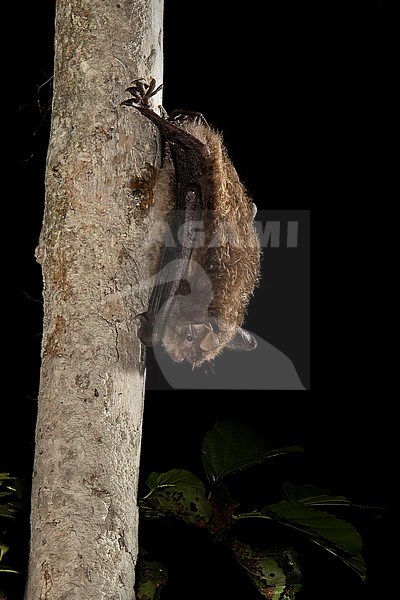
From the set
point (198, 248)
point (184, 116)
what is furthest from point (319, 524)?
point (184, 116)

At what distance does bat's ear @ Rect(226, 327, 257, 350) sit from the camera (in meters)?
2.14

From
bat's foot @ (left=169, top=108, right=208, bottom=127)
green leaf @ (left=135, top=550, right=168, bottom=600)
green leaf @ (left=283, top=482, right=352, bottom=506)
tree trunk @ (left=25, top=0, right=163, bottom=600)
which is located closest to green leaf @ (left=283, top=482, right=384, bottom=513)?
green leaf @ (left=283, top=482, right=352, bottom=506)

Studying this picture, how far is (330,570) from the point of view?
344 cm

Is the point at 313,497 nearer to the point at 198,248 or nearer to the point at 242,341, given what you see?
the point at 242,341

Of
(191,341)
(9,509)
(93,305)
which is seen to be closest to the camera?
(93,305)

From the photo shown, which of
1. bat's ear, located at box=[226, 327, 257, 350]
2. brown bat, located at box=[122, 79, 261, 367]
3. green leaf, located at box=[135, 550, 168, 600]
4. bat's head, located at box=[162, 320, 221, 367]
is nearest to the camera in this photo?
brown bat, located at box=[122, 79, 261, 367]

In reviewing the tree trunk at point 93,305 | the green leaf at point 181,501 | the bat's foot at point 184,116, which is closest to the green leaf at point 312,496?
the green leaf at point 181,501

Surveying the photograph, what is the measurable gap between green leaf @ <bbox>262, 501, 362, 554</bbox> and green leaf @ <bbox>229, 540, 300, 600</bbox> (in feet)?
0.58

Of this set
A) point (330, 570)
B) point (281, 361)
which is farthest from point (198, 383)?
point (330, 570)

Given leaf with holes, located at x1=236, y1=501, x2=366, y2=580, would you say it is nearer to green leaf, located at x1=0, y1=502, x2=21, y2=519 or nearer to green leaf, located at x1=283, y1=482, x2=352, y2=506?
Answer: green leaf, located at x1=283, y1=482, x2=352, y2=506

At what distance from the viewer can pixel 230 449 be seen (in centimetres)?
186

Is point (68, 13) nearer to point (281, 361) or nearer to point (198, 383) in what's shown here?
point (198, 383)

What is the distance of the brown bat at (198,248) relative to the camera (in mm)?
1506

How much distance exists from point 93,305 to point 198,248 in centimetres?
48
